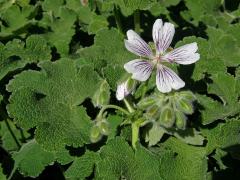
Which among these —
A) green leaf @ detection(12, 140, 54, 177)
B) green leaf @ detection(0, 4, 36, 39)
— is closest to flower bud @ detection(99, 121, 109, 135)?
green leaf @ detection(12, 140, 54, 177)

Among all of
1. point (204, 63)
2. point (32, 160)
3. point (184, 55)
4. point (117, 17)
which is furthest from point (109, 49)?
point (32, 160)

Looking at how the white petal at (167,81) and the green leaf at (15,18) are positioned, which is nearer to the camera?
the white petal at (167,81)

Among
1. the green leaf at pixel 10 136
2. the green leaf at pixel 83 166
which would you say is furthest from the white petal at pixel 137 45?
the green leaf at pixel 10 136

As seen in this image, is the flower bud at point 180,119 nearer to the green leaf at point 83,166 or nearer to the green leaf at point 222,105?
the green leaf at point 222,105

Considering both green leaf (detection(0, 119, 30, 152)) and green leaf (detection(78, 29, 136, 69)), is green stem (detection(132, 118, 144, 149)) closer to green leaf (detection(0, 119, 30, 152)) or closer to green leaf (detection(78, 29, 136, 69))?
green leaf (detection(78, 29, 136, 69))

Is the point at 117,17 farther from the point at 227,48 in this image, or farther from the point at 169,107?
the point at 169,107

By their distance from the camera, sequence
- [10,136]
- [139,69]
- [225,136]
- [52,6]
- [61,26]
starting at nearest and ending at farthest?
[139,69] → [225,136] → [10,136] → [61,26] → [52,6]
